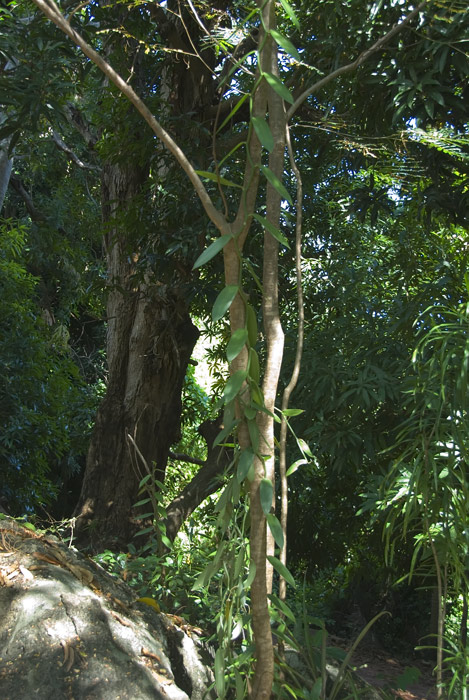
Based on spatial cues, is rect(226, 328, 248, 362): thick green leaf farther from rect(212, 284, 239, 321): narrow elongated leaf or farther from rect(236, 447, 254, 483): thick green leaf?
rect(236, 447, 254, 483): thick green leaf

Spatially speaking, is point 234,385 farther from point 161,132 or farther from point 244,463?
point 161,132

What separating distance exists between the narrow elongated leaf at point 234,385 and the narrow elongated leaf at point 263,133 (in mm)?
492

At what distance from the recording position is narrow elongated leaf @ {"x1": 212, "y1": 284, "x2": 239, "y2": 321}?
1473 mm

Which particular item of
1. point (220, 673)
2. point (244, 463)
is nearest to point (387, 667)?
point (220, 673)

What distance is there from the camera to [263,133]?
4.98 feet

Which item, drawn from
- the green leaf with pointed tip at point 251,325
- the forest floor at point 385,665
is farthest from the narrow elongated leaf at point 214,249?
the forest floor at point 385,665

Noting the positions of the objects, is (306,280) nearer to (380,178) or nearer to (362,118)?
(380,178)

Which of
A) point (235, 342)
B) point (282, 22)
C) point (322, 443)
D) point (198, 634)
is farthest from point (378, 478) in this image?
point (282, 22)

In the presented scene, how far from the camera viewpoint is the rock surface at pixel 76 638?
1.96m

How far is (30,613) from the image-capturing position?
2.12 metres

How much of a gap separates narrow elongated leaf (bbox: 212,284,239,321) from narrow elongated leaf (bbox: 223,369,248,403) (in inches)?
6.0

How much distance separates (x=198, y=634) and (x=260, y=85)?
2162mm

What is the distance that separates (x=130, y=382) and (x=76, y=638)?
367 cm

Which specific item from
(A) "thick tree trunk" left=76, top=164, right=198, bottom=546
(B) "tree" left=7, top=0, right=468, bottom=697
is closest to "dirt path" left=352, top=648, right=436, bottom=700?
(A) "thick tree trunk" left=76, top=164, right=198, bottom=546
